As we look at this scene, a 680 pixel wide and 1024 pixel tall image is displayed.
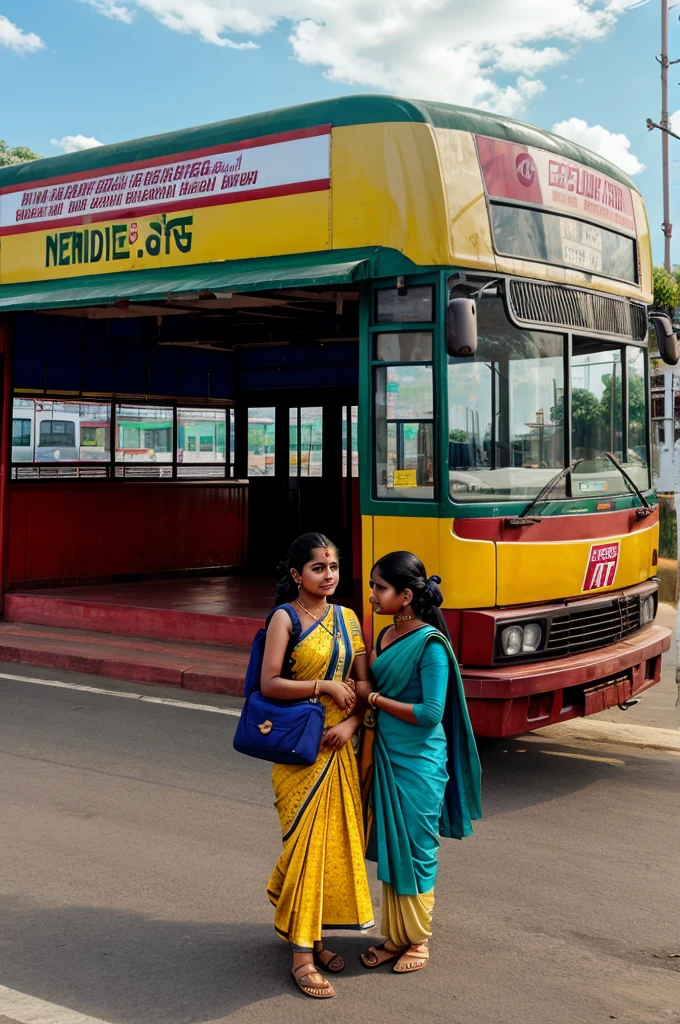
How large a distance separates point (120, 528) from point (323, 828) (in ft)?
28.6

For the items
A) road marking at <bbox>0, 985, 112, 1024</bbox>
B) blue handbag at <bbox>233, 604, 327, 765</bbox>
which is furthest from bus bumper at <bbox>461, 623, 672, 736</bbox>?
road marking at <bbox>0, 985, 112, 1024</bbox>

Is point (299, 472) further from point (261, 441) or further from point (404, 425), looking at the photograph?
point (404, 425)

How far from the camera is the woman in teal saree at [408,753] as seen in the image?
3.66 m

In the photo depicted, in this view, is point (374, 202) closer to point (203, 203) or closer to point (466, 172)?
point (466, 172)

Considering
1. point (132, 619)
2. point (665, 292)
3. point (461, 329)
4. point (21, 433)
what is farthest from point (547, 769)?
point (665, 292)

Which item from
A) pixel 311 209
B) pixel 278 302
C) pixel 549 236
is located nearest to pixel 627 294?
pixel 549 236

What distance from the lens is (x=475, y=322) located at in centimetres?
589

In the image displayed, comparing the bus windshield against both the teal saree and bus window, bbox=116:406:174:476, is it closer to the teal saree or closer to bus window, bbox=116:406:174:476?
the teal saree

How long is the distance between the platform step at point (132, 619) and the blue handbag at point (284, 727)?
16.6 feet

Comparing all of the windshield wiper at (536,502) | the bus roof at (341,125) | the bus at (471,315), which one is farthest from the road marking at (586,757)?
the bus roof at (341,125)

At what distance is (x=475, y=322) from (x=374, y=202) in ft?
4.47

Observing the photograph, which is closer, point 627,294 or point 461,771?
point 461,771

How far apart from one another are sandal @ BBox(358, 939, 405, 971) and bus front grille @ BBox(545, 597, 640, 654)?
2607 millimetres

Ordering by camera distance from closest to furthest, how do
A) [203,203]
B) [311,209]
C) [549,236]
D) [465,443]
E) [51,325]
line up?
[465,443], [549,236], [311,209], [203,203], [51,325]
